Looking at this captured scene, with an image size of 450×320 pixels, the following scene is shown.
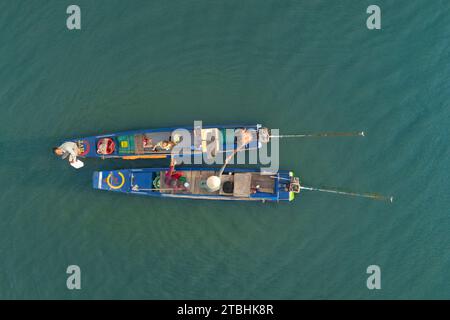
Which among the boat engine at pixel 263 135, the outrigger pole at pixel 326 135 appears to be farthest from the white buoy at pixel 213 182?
the outrigger pole at pixel 326 135

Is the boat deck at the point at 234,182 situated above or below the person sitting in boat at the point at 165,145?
below

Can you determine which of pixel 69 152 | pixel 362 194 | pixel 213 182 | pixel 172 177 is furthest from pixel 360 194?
pixel 69 152

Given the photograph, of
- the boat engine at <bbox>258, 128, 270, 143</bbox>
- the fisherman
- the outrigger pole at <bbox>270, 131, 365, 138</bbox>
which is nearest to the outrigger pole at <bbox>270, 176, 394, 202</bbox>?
the outrigger pole at <bbox>270, 131, 365, 138</bbox>

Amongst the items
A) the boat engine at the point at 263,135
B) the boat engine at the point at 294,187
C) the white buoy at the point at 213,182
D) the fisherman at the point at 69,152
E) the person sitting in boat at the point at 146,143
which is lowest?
the boat engine at the point at 294,187

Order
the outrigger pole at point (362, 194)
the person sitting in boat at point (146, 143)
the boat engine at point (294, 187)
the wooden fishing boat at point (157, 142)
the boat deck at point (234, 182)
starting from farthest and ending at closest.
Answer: the outrigger pole at point (362, 194) → the person sitting in boat at point (146, 143) → the wooden fishing boat at point (157, 142) → the boat engine at point (294, 187) → the boat deck at point (234, 182)

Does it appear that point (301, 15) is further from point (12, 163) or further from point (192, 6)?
point (12, 163)

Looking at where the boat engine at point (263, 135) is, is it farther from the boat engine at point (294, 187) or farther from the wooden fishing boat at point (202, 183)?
the boat engine at point (294, 187)
